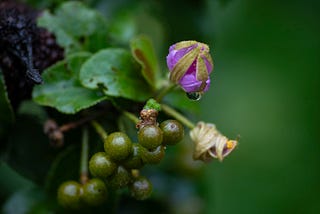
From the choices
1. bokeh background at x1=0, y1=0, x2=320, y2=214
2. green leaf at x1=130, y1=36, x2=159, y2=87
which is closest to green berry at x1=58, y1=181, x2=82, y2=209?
green leaf at x1=130, y1=36, x2=159, y2=87

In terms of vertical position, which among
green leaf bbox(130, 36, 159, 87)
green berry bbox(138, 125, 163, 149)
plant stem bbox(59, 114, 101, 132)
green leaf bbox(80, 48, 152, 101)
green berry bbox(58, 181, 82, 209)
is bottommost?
green berry bbox(58, 181, 82, 209)

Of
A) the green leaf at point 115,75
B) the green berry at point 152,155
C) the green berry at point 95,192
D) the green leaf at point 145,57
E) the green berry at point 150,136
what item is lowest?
the green berry at point 95,192

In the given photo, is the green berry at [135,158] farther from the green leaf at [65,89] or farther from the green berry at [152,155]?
the green leaf at [65,89]

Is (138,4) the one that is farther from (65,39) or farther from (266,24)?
(266,24)

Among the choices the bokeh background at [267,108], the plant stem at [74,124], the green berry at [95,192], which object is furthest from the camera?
the bokeh background at [267,108]

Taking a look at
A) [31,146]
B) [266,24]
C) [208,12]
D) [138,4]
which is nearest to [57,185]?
[31,146]

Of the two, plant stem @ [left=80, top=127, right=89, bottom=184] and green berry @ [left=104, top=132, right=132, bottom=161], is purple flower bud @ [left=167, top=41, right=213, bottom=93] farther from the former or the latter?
plant stem @ [left=80, top=127, right=89, bottom=184]

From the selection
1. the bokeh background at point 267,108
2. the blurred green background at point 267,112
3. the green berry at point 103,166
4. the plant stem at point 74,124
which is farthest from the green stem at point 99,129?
the blurred green background at point 267,112
